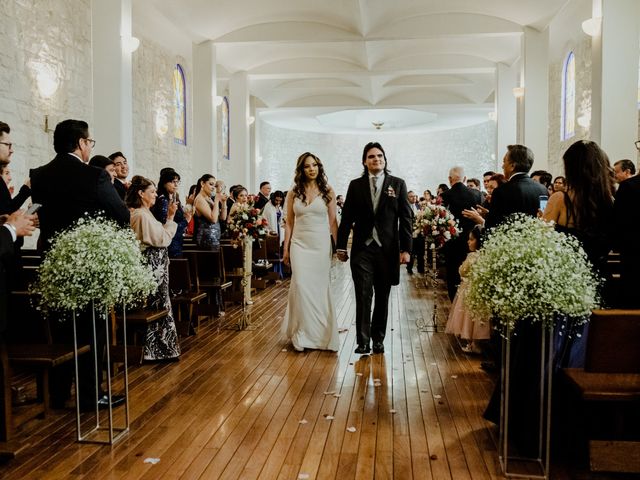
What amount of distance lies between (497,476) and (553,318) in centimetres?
79

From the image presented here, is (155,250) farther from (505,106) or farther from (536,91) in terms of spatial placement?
(505,106)

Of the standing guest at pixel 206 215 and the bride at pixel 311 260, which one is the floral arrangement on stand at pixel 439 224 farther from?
the standing guest at pixel 206 215

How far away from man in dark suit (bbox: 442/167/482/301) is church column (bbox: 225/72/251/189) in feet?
29.1

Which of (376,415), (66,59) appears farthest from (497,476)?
(66,59)

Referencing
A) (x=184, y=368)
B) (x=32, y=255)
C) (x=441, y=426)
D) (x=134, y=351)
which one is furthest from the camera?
(x=32, y=255)

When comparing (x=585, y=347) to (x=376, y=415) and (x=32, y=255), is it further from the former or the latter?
(x=32, y=255)

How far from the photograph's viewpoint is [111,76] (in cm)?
870

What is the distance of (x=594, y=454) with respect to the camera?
2.76 metres

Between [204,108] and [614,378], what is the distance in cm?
1183

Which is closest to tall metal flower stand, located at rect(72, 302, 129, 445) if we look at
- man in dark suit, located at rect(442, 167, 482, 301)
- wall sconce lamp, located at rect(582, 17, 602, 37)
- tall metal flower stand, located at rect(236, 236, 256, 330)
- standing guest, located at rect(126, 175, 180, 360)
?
standing guest, located at rect(126, 175, 180, 360)

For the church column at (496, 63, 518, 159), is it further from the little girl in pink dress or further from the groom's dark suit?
the groom's dark suit

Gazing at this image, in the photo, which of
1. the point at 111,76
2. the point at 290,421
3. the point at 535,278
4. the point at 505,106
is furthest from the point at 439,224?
the point at 505,106

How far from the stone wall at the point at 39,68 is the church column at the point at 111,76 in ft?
0.96

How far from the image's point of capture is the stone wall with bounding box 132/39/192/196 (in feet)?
38.0
